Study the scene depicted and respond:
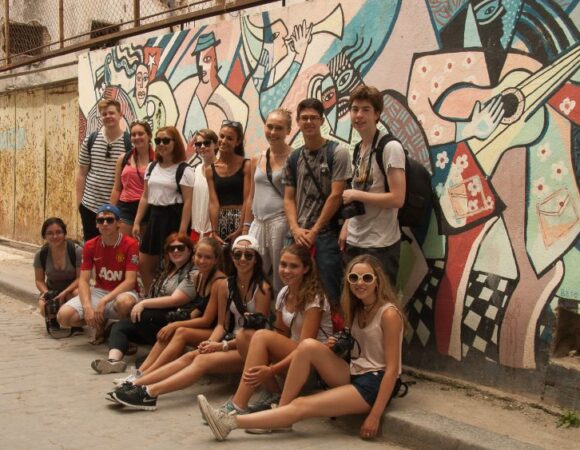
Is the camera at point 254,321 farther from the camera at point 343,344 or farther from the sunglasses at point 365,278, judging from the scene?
the sunglasses at point 365,278

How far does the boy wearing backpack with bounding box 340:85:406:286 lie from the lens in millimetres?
4902

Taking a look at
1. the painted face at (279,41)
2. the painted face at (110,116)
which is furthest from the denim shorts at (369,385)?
the painted face at (110,116)

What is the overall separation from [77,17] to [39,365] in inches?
310

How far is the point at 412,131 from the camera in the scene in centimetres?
557

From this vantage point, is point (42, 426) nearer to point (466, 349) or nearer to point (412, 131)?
point (466, 349)

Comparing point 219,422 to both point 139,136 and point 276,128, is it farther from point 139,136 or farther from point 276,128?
point 139,136

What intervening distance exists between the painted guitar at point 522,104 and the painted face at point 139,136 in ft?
10.6

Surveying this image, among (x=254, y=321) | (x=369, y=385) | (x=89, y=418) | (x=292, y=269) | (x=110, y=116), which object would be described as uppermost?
(x=110, y=116)

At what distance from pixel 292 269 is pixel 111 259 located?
2.32 metres

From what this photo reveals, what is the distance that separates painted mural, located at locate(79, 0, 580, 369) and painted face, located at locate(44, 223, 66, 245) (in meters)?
2.30

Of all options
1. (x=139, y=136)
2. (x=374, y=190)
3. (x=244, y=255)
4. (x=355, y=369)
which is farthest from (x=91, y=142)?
(x=355, y=369)

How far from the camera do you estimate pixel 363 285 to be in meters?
4.48

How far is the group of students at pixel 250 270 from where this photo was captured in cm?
449

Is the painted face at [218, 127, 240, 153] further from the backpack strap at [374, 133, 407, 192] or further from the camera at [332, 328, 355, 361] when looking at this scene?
the camera at [332, 328, 355, 361]
